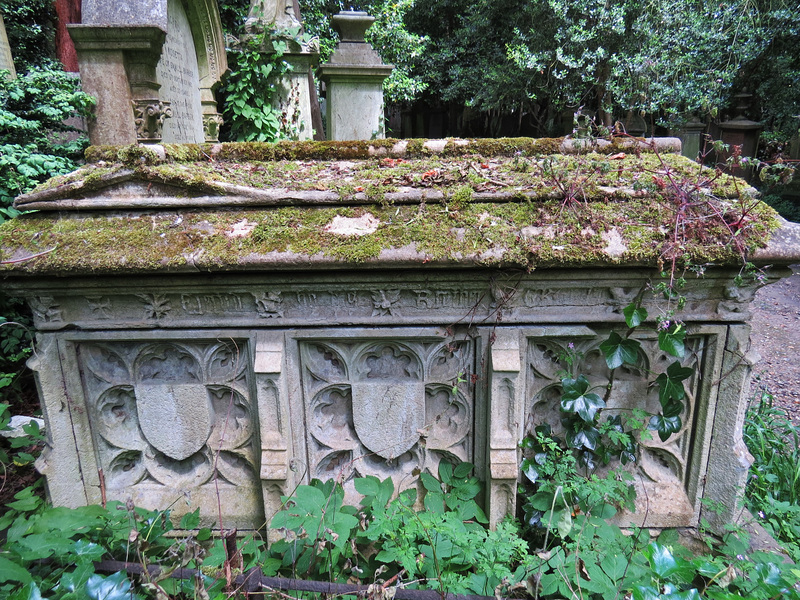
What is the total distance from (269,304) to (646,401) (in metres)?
1.82

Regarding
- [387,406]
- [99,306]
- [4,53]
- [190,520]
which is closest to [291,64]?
[4,53]

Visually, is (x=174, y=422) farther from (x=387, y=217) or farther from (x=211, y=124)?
(x=211, y=124)

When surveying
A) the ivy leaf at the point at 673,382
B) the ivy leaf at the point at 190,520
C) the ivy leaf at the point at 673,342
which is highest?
the ivy leaf at the point at 673,342

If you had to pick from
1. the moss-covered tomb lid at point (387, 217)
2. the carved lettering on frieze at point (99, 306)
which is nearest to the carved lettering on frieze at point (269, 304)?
the moss-covered tomb lid at point (387, 217)

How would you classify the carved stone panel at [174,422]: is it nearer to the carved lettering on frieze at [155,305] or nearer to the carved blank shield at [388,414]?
the carved lettering on frieze at [155,305]

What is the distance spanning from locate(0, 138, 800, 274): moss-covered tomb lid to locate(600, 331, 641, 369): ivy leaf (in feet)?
1.18

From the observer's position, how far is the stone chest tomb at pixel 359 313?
186cm

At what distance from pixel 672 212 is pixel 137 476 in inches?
109

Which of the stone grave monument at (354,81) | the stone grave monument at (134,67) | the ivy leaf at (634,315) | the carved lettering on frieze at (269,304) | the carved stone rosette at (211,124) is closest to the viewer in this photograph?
the ivy leaf at (634,315)

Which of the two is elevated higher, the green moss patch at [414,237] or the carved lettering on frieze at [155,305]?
the green moss patch at [414,237]

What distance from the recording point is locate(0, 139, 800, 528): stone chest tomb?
6.12 feet

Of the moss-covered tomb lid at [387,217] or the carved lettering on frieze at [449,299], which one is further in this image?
the carved lettering on frieze at [449,299]

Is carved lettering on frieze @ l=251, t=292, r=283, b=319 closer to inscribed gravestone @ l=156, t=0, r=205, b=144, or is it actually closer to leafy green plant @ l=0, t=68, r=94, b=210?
leafy green plant @ l=0, t=68, r=94, b=210

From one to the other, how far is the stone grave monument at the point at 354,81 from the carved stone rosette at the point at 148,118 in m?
2.00
